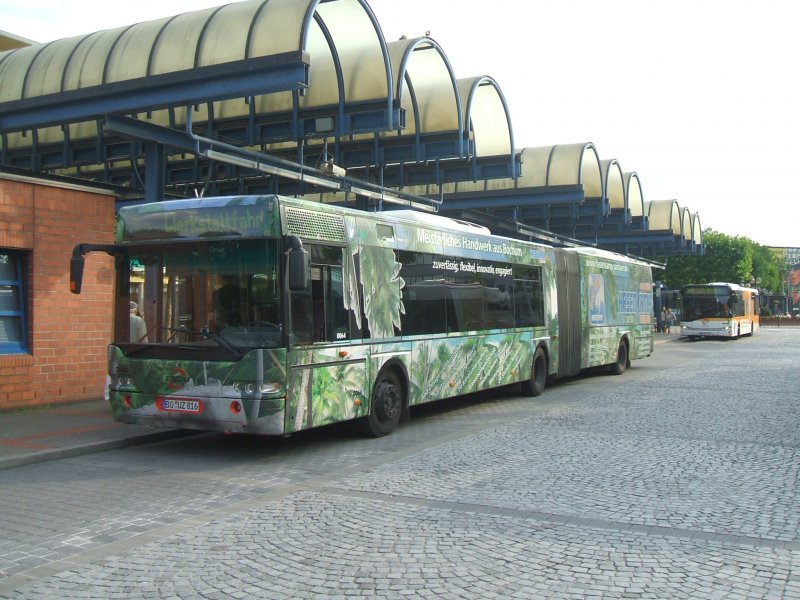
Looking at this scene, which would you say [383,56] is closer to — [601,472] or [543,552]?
[601,472]

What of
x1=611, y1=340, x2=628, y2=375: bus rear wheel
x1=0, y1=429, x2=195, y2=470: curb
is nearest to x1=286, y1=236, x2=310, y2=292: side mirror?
x1=0, y1=429, x2=195, y2=470: curb

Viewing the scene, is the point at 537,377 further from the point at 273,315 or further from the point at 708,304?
the point at 708,304

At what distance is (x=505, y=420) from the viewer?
12328mm

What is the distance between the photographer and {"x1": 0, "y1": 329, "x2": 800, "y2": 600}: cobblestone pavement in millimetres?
4988

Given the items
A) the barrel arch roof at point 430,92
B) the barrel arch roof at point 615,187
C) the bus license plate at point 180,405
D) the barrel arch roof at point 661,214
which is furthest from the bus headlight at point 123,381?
the barrel arch roof at point 661,214

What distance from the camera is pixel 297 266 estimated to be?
8414mm

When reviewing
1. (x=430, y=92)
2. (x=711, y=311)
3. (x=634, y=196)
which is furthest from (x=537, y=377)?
(x=711, y=311)

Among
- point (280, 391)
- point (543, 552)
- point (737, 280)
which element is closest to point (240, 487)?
point (280, 391)

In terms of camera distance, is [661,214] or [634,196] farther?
[661,214]

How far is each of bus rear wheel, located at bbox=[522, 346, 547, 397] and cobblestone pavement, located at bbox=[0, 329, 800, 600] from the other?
4.01 meters

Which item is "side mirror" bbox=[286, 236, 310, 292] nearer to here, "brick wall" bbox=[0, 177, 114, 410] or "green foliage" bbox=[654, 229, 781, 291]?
"brick wall" bbox=[0, 177, 114, 410]

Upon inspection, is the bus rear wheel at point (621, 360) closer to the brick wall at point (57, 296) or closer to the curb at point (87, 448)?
the brick wall at point (57, 296)

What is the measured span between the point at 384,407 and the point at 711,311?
35133mm

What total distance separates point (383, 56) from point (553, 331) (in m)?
6.37
